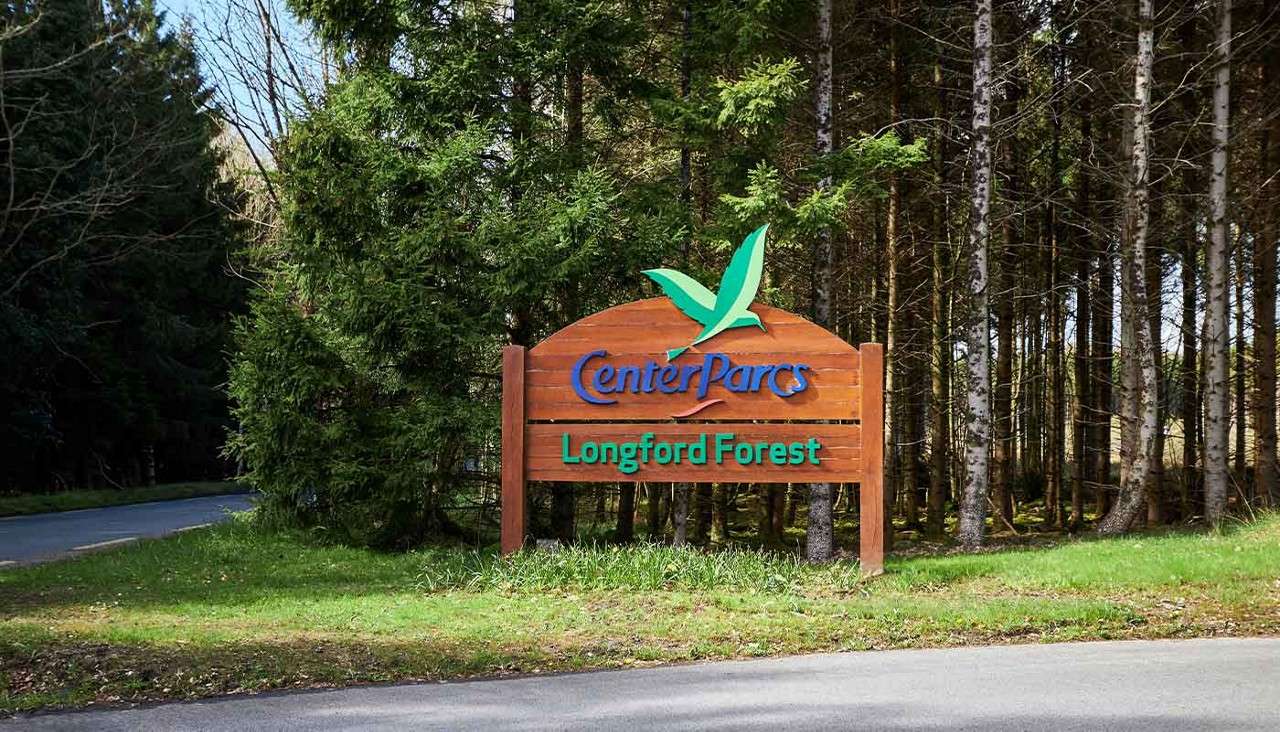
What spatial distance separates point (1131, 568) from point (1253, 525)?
396cm

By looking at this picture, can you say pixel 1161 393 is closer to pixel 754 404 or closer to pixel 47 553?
pixel 754 404

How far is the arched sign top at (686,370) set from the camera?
11.9m

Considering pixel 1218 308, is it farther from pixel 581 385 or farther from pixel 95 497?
pixel 95 497

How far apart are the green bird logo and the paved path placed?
17.2 ft

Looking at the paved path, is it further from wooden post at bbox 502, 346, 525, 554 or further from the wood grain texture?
wooden post at bbox 502, 346, 525, 554


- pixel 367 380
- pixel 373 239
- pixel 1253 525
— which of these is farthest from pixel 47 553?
pixel 1253 525

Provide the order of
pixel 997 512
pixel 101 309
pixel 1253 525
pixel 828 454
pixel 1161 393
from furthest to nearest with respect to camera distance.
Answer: pixel 101 309
pixel 1161 393
pixel 997 512
pixel 1253 525
pixel 828 454

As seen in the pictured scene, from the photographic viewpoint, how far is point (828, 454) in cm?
1184

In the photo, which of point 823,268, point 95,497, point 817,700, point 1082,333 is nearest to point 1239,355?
point 1082,333

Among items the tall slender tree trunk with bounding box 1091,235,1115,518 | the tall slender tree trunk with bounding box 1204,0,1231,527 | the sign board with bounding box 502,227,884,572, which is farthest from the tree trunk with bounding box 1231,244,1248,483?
the sign board with bounding box 502,227,884,572

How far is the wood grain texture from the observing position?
11.8 meters

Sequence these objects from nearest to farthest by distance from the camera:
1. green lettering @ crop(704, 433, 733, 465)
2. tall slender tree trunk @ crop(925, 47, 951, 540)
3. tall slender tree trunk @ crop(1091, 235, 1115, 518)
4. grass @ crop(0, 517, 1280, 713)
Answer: grass @ crop(0, 517, 1280, 713)
green lettering @ crop(704, 433, 733, 465)
tall slender tree trunk @ crop(925, 47, 951, 540)
tall slender tree trunk @ crop(1091, 235, 1115, 518)

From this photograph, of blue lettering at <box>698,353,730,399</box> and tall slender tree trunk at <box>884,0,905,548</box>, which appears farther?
tall slender tree trunk at <box>884,0,905,548</box>

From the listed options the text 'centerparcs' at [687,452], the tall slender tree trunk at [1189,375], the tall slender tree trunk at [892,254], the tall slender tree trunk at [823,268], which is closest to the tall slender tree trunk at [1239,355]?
the tall slender tree trunk at [1189,375]
